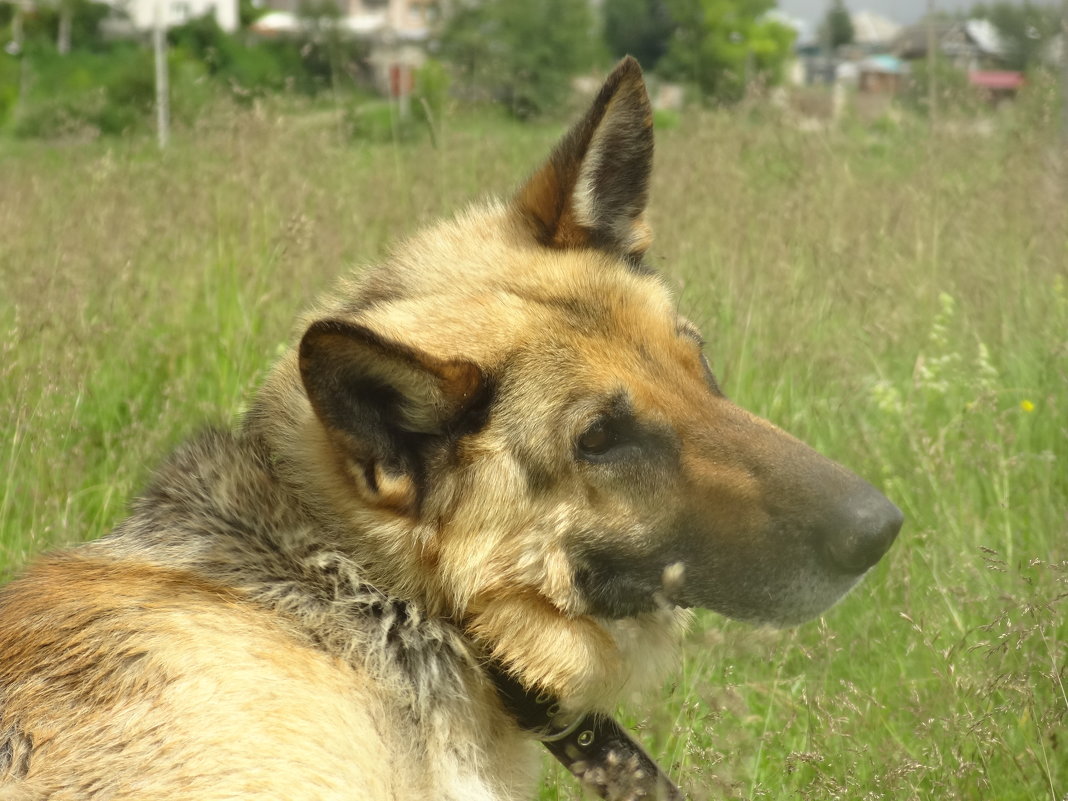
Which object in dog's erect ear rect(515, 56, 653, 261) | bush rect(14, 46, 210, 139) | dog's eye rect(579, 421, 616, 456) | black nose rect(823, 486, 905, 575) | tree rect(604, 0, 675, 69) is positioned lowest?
tree rect(604, 0, 675, 69)

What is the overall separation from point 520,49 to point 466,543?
2007cm

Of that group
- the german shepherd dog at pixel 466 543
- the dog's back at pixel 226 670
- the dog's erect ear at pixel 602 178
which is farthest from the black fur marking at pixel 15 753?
the dog's erect ear at pixel 602 178

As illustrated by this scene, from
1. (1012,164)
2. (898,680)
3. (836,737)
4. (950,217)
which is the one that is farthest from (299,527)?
(1012,164)

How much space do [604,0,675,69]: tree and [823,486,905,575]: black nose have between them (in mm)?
84121

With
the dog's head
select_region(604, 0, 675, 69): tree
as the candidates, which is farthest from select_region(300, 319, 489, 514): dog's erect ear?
select_region(604, 0, 675, 69): tree

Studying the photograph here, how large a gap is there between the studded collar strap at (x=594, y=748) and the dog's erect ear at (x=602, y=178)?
1204 mm

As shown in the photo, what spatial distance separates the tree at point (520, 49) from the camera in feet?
24.0

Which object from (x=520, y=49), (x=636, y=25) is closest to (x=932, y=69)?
(x=520, y=49)

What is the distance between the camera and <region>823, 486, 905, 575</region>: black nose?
2.50m

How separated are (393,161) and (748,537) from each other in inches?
201

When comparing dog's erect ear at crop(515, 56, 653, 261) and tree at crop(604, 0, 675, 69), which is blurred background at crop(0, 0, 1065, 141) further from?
tree at crop(604, 0, 675, 69)

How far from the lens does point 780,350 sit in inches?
189

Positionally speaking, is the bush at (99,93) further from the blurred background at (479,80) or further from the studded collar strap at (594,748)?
the studded collar strap at (594,748)

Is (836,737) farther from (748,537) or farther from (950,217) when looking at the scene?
(950,217)
